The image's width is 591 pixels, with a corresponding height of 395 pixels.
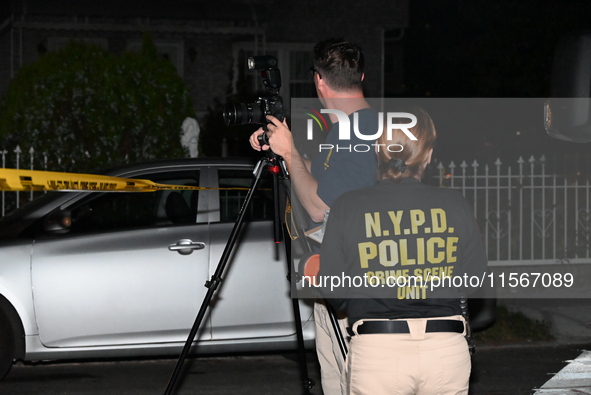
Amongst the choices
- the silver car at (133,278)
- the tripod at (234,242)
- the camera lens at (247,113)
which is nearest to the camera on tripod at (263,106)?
the camera lens at (247,113)

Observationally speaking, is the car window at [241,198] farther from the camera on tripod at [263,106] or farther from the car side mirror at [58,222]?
the camera on tripod at [263,106]

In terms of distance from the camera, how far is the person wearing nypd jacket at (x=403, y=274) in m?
3.16

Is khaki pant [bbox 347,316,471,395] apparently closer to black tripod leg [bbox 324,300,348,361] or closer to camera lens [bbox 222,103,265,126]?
black tripod leg [bbox 324,300,348,361]

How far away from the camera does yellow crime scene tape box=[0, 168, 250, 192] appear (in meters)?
4.57

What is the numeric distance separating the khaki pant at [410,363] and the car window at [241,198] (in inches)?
129

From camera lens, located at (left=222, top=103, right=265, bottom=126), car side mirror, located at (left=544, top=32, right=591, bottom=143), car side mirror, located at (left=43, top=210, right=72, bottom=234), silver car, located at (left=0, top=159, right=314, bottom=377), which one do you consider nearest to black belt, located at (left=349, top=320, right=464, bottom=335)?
car side mirror, located at (left=544, top=32, right=591, bottom=143)

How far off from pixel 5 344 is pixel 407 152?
12.6 feet

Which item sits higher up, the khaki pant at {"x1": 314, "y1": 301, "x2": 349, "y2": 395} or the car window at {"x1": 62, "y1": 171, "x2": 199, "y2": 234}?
the car window at {"x1": 62, "y1": 171, "x2": 199, "y2": 234}

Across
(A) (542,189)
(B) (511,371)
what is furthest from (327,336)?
(A) (542,189)

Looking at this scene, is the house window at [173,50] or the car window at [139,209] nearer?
the car window at [139,209]

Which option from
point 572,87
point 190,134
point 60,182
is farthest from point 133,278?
point 190,134

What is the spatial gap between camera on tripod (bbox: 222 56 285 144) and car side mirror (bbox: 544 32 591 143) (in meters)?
1.20

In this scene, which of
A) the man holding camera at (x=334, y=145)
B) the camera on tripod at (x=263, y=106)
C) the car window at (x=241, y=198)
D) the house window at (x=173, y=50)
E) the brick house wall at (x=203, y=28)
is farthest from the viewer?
the house window at (x=173, y=50)

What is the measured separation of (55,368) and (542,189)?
20.8 ft
